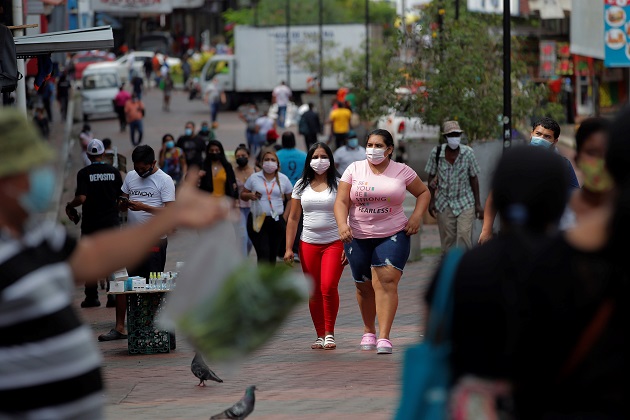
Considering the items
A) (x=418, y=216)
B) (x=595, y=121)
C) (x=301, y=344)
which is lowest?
(x=301, y=344)

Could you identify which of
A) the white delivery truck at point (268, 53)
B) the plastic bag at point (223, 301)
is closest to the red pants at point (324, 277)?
the plastic bag at point (223, 301)

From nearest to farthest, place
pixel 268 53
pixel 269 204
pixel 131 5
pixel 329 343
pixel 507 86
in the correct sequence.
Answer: pixel 329 343 < pixel 269 204 < pixel 507 86 < pixel 268 53 < pixel 131 5

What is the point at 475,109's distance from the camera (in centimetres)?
2064

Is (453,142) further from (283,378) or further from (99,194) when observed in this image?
(283,378)

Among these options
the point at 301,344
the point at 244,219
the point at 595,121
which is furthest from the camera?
the point at 244,219

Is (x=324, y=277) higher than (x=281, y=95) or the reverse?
the reverse

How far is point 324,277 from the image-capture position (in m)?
11.3

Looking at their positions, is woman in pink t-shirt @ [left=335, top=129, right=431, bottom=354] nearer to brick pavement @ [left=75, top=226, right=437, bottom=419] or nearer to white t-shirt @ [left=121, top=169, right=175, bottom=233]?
brick pavement @ [left=75, top=226, right=437, bottom=419]

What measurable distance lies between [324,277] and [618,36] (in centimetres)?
1679

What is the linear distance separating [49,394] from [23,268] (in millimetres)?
385

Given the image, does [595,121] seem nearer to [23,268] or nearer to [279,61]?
[23,268]

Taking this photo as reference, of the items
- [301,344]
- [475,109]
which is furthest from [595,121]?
[475,109]

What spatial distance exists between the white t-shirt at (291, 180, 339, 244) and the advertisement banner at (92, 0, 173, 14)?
201 feet

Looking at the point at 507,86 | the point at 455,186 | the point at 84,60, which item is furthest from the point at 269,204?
the point at 84,60
